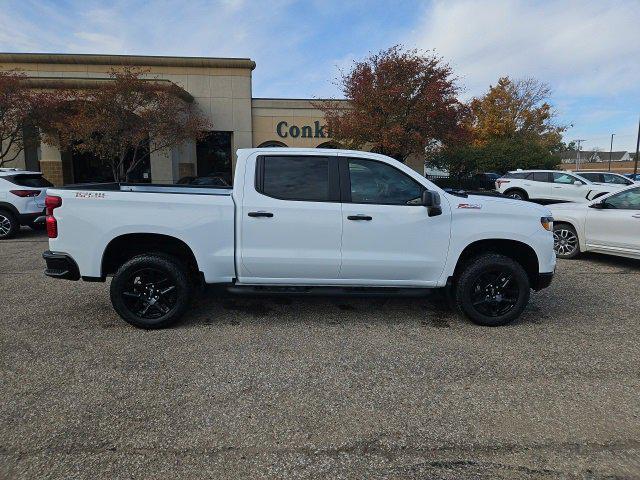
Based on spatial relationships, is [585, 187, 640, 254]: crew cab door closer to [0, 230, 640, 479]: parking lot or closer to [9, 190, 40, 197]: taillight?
[0, 230, 640, 479]: parking lot

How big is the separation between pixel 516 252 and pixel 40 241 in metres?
9.63

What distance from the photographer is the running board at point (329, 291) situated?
4223 mm

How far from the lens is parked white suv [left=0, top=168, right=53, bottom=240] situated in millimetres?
9086

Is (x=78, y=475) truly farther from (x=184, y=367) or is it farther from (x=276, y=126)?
(x=276, y=126)

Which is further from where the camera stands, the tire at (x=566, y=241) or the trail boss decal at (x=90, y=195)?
the tire at (x=566, y=241)

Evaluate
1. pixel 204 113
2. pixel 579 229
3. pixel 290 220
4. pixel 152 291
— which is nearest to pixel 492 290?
pixel 290 220

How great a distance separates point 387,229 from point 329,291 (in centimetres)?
87

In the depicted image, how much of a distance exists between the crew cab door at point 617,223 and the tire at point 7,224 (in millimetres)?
11878

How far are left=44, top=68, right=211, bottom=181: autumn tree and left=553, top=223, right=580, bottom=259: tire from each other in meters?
12.3

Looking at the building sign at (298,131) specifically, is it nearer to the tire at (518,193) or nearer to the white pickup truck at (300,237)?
the tire at (518,193)

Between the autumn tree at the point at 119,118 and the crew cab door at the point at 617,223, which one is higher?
the autumn tree at the point at 119,118

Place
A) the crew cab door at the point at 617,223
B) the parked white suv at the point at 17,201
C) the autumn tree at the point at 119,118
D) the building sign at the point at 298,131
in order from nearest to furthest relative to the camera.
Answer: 1. the crew cab door at the point at 617,223
2. the parked white suv at the point at 17,201
3. the autumn tree at the point at 119,118
4. the building sign at the point at 298,131

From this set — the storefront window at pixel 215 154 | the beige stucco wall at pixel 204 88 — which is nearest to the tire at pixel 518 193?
the beige stucco wall at pixel 204 88

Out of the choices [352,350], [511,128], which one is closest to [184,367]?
[352,350]
